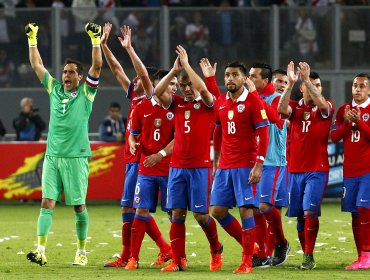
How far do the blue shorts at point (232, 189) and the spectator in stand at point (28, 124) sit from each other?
11609 mm

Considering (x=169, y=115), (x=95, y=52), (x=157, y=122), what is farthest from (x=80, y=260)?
(x=95, y=52)

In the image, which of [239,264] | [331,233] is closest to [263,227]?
[239,264]

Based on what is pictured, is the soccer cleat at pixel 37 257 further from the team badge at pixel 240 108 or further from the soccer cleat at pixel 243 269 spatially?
the team badge at pixel 240 108

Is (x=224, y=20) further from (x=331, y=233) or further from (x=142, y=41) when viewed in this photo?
(x=331, y=233)

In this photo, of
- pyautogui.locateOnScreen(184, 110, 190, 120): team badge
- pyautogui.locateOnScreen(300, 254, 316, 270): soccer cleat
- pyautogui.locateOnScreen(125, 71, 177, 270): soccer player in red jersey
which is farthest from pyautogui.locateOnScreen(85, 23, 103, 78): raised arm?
pyautogui.locateOnScreen(300, 254, 316, 270): soccer cleat

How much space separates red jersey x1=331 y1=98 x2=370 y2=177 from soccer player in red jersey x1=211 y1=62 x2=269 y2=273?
1239mm

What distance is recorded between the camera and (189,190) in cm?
1472

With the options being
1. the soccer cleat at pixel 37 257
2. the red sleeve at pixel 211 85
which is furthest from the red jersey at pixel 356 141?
the soccer cleat at pixel 37 257

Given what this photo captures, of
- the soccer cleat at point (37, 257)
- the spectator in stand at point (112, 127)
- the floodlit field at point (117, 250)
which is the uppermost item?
the spectator in stand at point (112, 127)

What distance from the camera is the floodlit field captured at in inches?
553

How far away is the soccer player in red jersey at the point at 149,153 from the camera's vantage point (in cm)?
1500

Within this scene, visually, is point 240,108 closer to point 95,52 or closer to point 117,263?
point 95,52

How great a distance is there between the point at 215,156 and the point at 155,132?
0.79 metres

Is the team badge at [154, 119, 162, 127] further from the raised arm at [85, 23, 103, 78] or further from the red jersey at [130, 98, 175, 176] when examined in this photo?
the raised arm at [85, 23, 103, 78]
